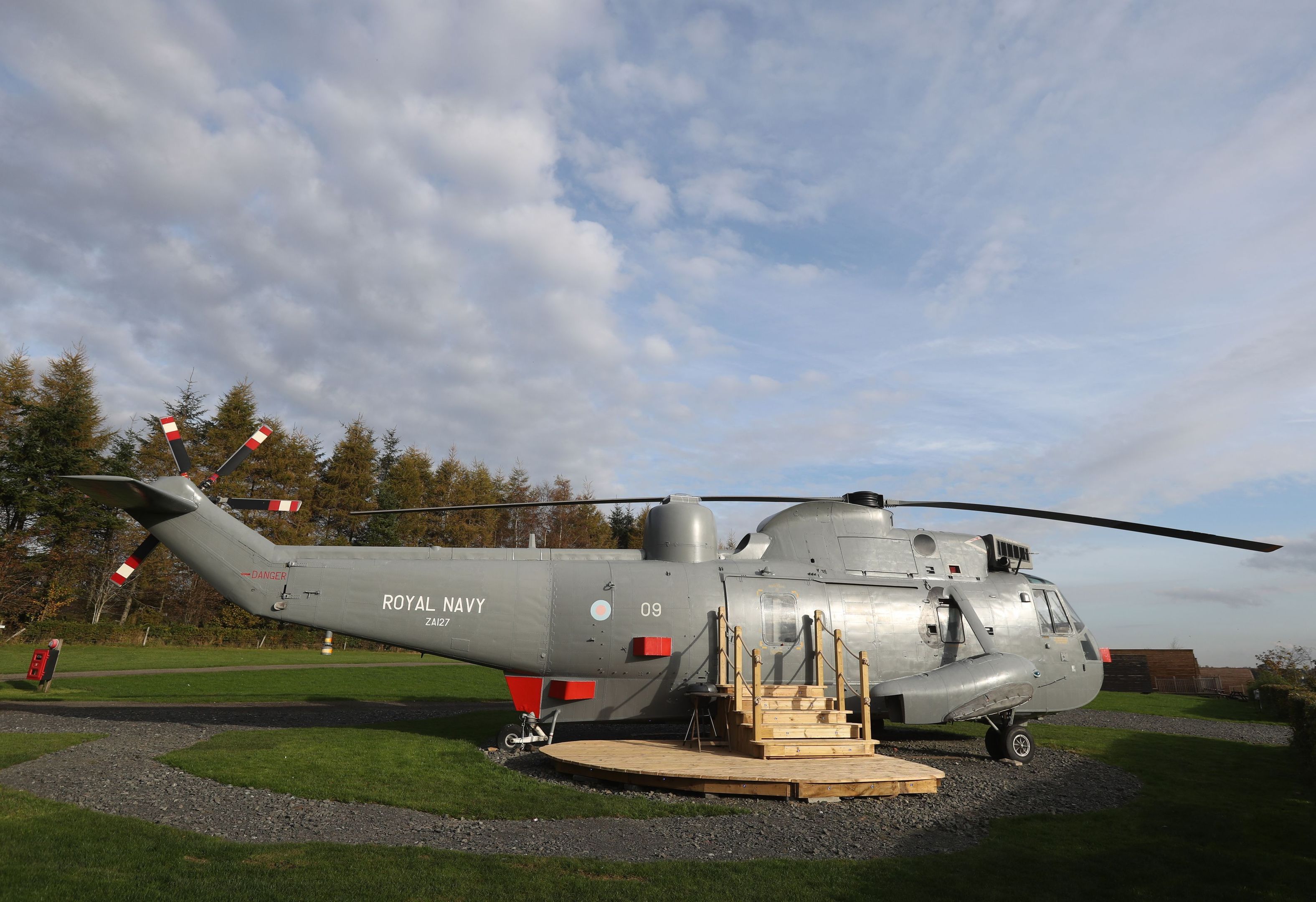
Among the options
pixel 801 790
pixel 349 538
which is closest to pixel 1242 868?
pixel 801 790

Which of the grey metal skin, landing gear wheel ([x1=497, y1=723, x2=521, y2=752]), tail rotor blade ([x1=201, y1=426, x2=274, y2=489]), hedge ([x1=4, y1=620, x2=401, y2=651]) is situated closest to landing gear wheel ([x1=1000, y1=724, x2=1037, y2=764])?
the grey metal skin

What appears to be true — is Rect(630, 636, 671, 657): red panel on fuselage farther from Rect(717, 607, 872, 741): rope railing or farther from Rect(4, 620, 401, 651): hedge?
Rect(4, 620, 401, 651): hedge

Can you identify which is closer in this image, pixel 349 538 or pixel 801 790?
pixel 801 790

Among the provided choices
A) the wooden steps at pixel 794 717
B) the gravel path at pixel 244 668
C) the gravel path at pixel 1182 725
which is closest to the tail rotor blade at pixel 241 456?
the wooden steps at pixel 794 717

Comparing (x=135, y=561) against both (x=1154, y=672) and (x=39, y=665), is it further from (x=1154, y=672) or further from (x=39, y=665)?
(x=1154, y=672)

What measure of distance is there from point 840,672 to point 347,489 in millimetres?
43878

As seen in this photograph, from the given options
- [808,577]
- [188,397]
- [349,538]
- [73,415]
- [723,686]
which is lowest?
[723,686]

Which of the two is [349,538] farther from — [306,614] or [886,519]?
[886,519]

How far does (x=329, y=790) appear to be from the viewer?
9.09m

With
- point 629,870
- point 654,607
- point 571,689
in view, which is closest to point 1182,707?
point 654,607

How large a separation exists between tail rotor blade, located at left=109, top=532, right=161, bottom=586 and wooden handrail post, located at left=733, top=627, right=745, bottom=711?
387 inches

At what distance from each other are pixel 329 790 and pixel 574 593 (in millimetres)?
4978

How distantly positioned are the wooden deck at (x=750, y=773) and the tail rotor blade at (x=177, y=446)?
8.18 m

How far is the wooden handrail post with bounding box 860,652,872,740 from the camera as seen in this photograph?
1142cm
